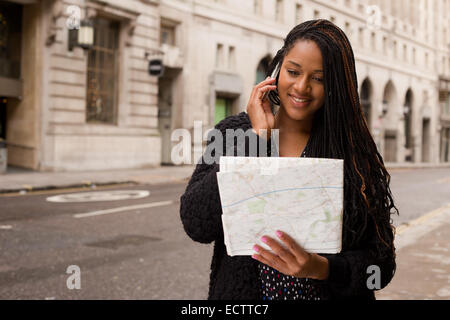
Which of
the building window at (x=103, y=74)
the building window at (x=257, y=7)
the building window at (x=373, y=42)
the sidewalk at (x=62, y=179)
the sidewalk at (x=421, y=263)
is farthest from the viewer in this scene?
the building window at (x=373, y=42)

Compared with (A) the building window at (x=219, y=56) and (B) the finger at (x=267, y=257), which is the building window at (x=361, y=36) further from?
(B) the finger at (x=267, y=257)

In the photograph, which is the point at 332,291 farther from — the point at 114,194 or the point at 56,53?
the point at 56,53

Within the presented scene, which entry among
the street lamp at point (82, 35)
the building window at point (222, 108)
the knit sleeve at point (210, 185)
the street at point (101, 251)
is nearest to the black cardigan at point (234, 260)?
the knit sleeve at point (210, 185)

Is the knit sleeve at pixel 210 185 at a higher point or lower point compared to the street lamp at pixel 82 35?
lower

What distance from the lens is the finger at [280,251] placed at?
1.49 meters

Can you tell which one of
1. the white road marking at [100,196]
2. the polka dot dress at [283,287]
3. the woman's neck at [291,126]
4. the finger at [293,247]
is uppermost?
the woman's neck at [291,126]

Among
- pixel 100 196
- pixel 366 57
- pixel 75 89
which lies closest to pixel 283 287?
pixel 100 196

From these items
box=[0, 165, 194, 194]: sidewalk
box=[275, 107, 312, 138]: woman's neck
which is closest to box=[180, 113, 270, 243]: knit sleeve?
box=[275, 107, 312, 138]: woman's neck

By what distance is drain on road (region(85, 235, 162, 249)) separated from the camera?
281 inches

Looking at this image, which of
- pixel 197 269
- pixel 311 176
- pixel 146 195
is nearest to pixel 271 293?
pixel 311 176

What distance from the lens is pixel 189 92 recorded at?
25703 millimetres

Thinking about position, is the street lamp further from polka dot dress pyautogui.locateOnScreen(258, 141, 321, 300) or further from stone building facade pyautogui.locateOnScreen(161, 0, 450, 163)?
polka dot dress pyautogui.locateOnScreen(258, 141, 321, 300)

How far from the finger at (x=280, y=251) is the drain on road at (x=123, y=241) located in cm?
580

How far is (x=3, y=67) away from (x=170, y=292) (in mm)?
16379
